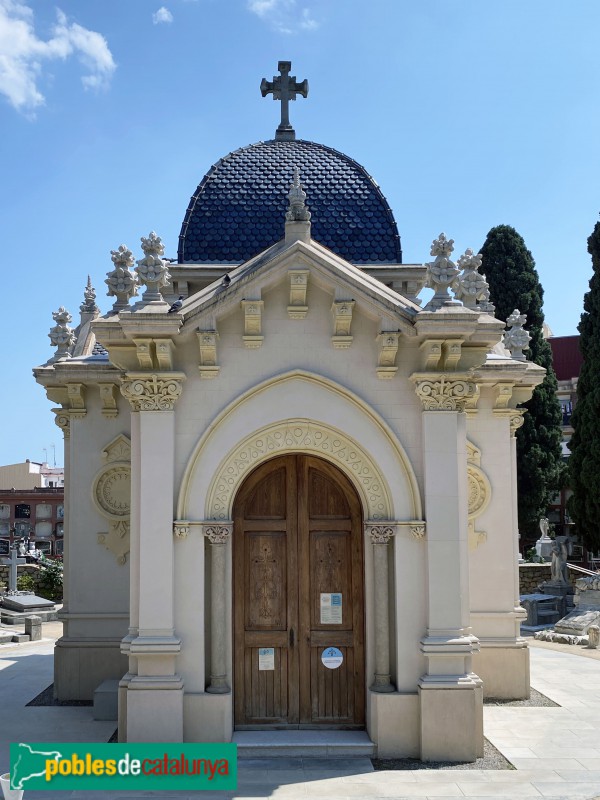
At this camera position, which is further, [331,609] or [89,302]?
[89,302]

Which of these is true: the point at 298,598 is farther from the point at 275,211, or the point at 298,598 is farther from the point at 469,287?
the point at 275,211

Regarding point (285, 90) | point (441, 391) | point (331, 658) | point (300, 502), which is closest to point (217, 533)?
point (300, 502)

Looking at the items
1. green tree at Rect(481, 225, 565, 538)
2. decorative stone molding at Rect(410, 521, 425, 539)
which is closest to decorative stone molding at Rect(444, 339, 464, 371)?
decorative stone molding at Rect(410, 521, 425, 539)

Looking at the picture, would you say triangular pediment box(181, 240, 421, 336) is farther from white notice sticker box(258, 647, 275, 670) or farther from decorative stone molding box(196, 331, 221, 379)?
white notice sticker box(258, 647, 275, 670)

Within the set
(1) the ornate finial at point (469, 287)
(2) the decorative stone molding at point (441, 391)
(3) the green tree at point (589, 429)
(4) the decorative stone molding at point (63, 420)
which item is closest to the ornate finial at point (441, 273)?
(1) the ornate finial at point (469, 287)

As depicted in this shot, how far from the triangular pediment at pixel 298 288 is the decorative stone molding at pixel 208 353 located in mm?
113

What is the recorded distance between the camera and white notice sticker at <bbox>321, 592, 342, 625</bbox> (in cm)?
1085

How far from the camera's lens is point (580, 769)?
9609mm

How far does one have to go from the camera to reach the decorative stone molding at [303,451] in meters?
10.6

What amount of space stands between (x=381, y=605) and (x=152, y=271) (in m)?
4.89

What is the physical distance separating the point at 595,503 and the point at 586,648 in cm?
1090

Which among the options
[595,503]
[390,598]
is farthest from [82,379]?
[595,503]

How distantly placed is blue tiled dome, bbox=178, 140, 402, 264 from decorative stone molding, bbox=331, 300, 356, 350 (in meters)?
4.70

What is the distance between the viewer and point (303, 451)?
10812mm
